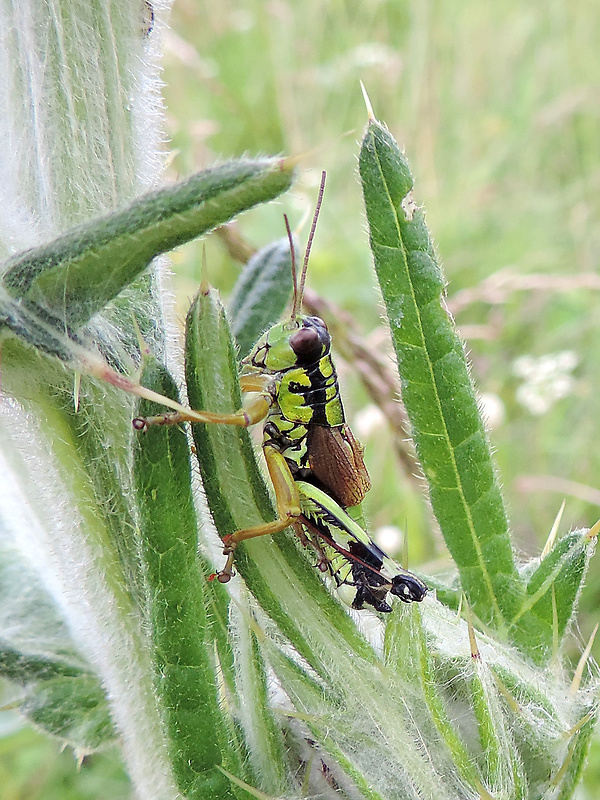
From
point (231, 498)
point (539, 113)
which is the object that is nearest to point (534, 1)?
point (539, 113)

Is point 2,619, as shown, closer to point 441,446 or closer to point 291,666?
point 291,666

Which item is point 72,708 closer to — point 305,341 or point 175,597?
point 175,597

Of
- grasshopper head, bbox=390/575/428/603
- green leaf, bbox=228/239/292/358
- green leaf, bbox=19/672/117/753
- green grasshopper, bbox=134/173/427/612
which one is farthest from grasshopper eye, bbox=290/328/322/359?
green leaf, bbox=19/672/117/753

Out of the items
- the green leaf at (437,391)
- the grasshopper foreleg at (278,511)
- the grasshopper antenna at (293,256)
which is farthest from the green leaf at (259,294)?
the green leaf at (437,391)

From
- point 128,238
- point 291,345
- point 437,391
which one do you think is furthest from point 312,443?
point 128,238

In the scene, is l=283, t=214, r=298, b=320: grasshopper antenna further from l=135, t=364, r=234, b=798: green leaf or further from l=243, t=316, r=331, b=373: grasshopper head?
l=135, t=364, r=234, b=798: green leaf
